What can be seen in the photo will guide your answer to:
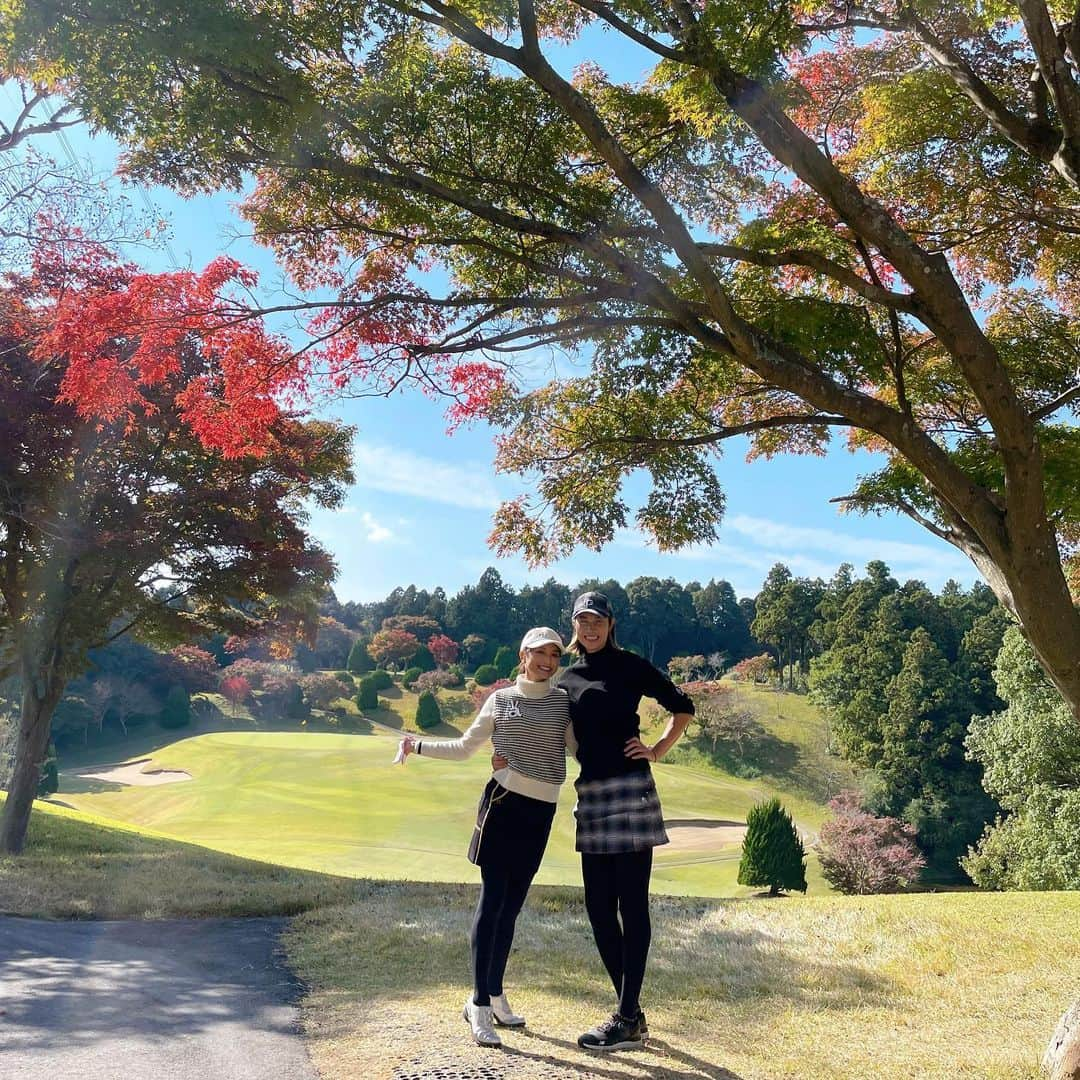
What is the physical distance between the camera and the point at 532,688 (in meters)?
3.87

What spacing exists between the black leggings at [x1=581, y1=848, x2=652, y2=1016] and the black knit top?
14.9 inches

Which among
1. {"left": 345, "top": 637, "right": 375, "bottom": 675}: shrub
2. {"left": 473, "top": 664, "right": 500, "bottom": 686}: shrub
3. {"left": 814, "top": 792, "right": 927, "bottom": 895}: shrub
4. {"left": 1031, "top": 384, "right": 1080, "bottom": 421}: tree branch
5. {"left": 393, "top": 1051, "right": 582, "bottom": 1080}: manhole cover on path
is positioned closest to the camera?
{"left": 393, "top": 1051, "right": 582, "bottom": 1080}: manhole cover on path

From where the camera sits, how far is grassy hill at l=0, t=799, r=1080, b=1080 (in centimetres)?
377

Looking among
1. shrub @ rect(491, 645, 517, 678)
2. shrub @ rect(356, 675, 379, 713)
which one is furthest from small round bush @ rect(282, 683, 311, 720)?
shrub @ rect(491, 645, 517, 678)

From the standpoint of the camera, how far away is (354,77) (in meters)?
5.10

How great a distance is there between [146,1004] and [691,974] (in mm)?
3299

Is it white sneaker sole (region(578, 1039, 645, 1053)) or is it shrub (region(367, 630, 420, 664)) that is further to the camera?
shrub (region(367, 630, 420, 664))

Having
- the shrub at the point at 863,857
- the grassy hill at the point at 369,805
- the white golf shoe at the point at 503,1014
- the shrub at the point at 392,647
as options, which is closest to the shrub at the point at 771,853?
the grassy hill at the point at 369,805

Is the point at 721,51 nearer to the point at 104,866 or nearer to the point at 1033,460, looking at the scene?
the point at 1033,460

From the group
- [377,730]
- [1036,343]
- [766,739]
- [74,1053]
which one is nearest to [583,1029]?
[74,1053]

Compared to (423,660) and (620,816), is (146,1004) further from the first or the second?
(423,660)

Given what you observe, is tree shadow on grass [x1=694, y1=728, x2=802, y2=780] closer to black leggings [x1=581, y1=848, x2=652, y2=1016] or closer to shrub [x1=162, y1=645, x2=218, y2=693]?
shrub [x1=162, y1=645, x2=218, y2=693]

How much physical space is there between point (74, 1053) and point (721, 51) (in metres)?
5.55

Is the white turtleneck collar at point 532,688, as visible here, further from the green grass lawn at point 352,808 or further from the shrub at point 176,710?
the shrub at point 176,710
